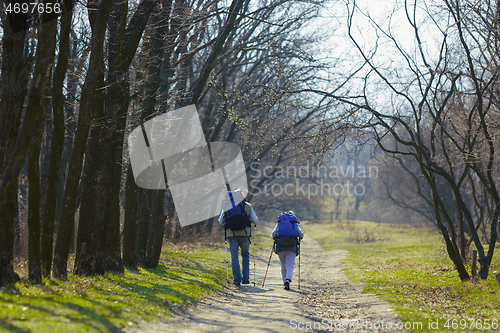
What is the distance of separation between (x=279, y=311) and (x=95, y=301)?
3.10m

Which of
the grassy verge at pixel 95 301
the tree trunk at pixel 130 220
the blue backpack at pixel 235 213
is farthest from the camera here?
the tree trunk at pixel 130 220

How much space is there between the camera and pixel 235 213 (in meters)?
11.7

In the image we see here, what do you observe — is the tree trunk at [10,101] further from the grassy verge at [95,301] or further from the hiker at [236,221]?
the hiker at [236,221]

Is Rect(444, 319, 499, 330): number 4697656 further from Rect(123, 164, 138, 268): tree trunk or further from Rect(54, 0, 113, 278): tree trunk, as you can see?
Rect(123, 164, 138, 268): tree trunk

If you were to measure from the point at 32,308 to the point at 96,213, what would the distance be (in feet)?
15.4

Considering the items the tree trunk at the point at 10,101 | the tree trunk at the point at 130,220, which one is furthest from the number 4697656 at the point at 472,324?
the tree trunk at the point at 130,220

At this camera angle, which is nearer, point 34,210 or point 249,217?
point 34,210

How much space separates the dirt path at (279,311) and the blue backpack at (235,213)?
159cm

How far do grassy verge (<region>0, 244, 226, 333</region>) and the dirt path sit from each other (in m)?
0.35

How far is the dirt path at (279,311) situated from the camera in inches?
268

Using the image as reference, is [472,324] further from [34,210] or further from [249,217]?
[34,210]

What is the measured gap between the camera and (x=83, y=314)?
6039 millimetres

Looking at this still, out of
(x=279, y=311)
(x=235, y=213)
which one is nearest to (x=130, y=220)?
(x=235, y=213)

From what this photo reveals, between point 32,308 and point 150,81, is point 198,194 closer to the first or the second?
point 150,81
